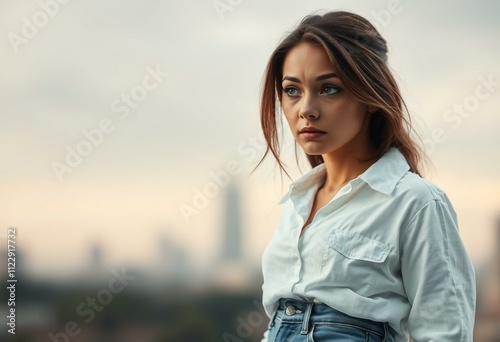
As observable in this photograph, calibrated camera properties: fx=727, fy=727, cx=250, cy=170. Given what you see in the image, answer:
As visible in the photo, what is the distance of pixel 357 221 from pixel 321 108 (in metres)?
0.17

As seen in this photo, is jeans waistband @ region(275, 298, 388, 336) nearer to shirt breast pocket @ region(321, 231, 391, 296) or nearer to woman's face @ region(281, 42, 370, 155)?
shirt breast pocket @ region(321, 231, 391, 296)

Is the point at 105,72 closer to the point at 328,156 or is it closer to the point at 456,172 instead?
the point at 456,172

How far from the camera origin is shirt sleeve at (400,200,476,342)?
A: 37.2 inches

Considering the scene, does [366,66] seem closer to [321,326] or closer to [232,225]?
[321,326]

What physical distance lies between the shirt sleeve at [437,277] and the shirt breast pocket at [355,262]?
37 millimetres

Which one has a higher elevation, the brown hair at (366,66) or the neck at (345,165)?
the brown hair at (366,66)

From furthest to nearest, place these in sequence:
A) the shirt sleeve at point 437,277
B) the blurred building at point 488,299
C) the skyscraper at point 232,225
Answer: the blurred building at point 488,299 → the skyscraper at point 232,225 → the shirt sleeve at point 437,277

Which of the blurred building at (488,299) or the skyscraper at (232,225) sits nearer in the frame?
the skyscraper at (232,225)

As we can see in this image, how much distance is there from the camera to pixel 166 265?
89.8 inches

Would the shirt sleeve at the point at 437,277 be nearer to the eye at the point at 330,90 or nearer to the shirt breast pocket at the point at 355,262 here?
the shirt breast pocket at the point at 355,262

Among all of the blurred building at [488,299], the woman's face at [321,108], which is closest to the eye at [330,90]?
the woman's face at [321,108]

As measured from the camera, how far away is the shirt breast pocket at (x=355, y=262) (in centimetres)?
97

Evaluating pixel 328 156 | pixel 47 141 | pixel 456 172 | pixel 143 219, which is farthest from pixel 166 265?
pixel 328 156

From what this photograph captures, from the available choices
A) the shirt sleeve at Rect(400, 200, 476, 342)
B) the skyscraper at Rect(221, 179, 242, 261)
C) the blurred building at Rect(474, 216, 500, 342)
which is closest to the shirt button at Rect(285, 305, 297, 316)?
the shirt sleeve at Rect(400, 200, 476, 342)
